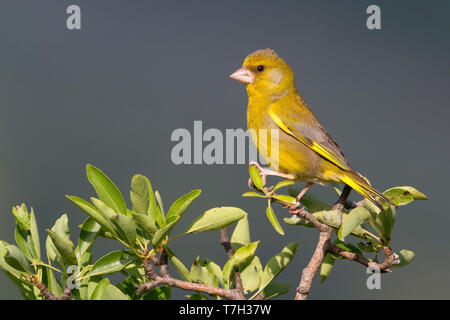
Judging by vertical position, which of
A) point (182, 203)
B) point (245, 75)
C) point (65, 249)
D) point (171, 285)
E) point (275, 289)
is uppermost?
point (245, 75)

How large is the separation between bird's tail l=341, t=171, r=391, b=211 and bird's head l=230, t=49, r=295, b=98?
0.71 meters

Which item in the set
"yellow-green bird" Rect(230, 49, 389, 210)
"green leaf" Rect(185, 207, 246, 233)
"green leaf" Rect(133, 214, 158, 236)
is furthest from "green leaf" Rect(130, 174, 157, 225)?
"yellow-green bird" Rect(230, 49, 389, 210)

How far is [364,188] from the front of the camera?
2.13 m

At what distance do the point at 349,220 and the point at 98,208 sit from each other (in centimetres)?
Result: 72

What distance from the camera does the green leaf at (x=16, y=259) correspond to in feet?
4.80

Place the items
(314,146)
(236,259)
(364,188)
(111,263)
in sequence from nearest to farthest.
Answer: (111,263), (236,259), (364,188), (314,146)

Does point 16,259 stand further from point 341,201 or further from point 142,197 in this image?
A: point 341,201

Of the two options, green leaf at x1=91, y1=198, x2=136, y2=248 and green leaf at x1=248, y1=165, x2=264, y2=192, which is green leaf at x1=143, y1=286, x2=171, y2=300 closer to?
green leaf at x1=91, y1=198, x2=136, y2=248

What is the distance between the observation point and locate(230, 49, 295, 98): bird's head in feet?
10.0

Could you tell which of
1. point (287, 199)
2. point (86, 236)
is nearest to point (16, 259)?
point (86, 236)

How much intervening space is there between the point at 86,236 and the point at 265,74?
69.4 inches

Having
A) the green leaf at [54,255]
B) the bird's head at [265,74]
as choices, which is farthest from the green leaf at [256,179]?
the bird's head at [265,74]

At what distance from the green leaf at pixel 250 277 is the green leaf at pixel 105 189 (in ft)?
1.47
